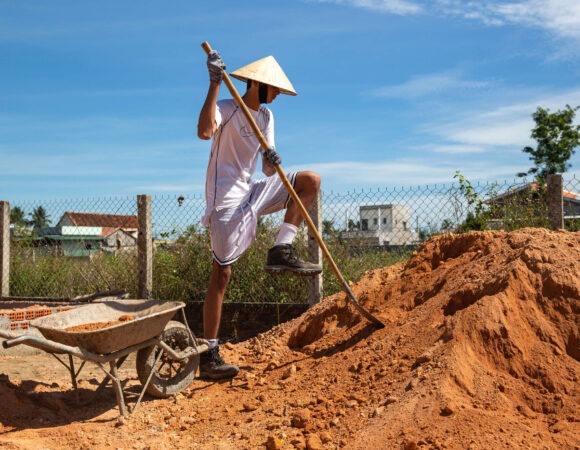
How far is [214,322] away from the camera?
183 inches

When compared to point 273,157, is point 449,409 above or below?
below

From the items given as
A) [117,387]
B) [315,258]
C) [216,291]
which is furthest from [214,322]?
[315,258]

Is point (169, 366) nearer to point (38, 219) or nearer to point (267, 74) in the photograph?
point (267, 74)

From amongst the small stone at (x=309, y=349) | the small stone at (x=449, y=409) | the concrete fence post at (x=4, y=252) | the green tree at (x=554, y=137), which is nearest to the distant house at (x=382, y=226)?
the small stone at (x=309, y=349)

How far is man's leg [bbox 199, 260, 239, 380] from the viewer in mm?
4586

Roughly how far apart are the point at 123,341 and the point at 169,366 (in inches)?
32.0

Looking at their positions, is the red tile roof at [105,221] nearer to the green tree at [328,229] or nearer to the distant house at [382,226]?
the green tree at [328,229]

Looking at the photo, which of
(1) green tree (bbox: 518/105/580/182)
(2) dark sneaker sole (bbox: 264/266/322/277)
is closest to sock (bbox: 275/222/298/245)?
(2) dark sneaker sole (bbox: 264/266/322/277)

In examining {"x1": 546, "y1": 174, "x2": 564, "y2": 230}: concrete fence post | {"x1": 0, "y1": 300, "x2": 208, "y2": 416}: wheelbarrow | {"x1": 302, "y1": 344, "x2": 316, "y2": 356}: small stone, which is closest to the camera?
{"x1": 0, "y1": 300, "x2": 208, "y2": 416}: wheelbarrow

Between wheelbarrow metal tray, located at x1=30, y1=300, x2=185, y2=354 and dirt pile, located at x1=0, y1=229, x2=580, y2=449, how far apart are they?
1.73ft

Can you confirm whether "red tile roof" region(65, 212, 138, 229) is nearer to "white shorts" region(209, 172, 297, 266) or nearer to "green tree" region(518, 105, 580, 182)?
"white shorts" region(209, 172, 297, 266)

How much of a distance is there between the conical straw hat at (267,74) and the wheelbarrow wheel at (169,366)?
1876 millimetres

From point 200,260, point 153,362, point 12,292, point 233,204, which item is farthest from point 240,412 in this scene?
point 12,292

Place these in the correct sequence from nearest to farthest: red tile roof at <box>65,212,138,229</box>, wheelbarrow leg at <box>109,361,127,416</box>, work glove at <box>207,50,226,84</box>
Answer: wheelbarrow leg at <box>109,361,127,416</box>, work glove at <box>207,50,226,84</box>, red tile roof at <box>65,212,138,229</box>
